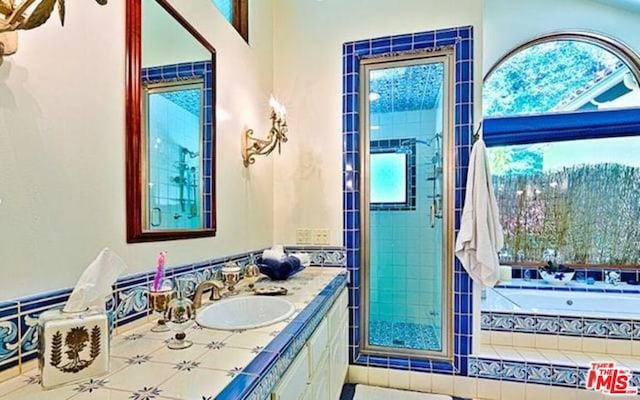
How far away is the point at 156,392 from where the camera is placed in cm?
76

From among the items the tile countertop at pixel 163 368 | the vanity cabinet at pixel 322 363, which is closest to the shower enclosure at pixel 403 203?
the vanity cabinet at pixel 322 363

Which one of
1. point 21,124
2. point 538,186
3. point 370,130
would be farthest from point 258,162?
point 538,186

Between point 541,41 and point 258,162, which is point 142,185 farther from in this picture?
point 541,41

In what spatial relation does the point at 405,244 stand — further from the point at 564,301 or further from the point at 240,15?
the point at 240,15

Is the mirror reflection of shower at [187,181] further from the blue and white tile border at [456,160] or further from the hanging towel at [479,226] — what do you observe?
the hanging towel at [479,226]

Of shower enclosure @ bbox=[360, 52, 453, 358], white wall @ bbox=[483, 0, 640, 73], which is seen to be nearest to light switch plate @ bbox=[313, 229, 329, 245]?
shower enclosure @ bbox=[360, 52, 453, 358]

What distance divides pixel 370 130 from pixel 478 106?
751 millimetres

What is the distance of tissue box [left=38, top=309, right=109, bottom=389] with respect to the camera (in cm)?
78

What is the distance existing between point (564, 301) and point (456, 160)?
184cm

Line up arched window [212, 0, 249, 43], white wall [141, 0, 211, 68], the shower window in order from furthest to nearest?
the shower window, arched window [212, 0, 249, 43], white wall [141, 0, 211, 68]

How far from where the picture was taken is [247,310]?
1618 millimetres

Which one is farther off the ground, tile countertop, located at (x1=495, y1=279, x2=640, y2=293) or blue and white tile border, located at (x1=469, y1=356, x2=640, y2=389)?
tile countertop, located at (x1=495, y1=279, x2=640, y2=293)

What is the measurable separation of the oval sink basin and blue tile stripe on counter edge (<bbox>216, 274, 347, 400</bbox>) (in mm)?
107

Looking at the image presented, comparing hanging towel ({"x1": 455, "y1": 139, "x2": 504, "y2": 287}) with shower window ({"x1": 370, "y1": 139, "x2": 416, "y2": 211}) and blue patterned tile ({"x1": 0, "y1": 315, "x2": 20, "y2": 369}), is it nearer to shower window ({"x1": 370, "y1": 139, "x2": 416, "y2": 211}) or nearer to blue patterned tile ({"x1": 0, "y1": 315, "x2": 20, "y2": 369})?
shower window ({"x1": 370, "y1": 139, "x2": 416, "y2": 211})
